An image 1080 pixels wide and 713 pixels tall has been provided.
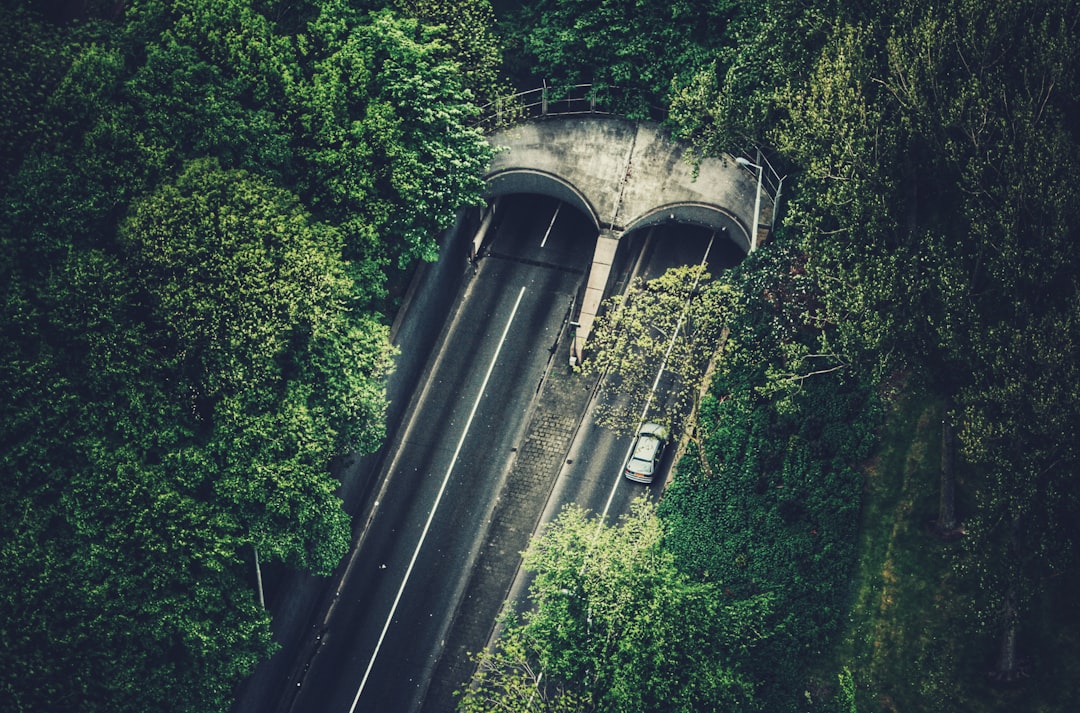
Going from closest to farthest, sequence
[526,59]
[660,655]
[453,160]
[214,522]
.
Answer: [660,655], [214,522], [453,160], [526,59]

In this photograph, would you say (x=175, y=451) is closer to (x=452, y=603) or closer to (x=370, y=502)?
(x=370, y=502)

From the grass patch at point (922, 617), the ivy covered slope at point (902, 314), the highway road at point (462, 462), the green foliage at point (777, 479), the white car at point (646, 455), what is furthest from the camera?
the white car at point (646, 455)

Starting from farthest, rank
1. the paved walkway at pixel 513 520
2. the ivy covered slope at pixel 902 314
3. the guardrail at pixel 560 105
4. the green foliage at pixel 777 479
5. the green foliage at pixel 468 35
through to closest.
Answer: the guardrail at pixel 560 105, the green foliage at pixel 468 35, the paved walkway at pixel 513 520, the green foliage at pixel 777 479, the ivy covered slope at pixel 902 314

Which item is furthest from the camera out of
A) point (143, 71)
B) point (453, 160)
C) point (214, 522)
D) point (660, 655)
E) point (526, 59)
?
point (526, 59)

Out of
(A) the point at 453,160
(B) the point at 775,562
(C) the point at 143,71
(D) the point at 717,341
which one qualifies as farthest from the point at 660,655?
(C) the point at 143,71

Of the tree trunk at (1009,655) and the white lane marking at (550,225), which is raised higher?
the white lane marking at (550,225)

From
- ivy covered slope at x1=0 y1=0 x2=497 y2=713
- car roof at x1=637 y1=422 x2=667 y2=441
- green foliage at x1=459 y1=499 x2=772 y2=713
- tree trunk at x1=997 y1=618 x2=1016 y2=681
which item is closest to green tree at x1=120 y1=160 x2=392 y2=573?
ivy covered slope at x1=0 y1=0 x2=497 y2=713

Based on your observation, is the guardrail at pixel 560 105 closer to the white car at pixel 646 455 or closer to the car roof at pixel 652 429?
the car roof at pixel 652 429

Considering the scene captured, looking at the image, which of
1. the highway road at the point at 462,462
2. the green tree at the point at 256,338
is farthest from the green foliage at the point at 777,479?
the green tree at the point at 256,338
